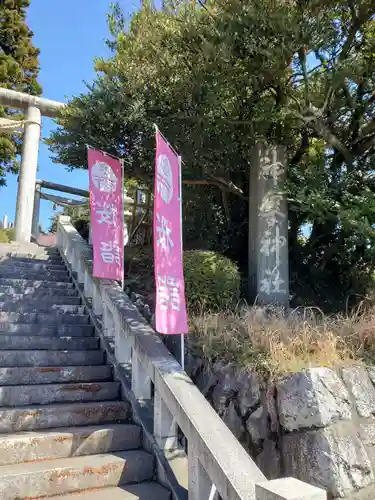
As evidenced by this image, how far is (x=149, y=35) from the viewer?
21.9 feet

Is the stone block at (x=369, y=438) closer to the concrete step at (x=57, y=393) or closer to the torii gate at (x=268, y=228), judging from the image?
the concrete step at (x=57, y=393)

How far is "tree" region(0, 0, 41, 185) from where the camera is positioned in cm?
1730

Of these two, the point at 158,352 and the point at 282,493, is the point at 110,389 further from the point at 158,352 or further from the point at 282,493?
the point at 282,493

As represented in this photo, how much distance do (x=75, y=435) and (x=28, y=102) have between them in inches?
473

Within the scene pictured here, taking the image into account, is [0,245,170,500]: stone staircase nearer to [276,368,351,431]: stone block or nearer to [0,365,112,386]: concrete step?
[0,365,112,386]: concrete step

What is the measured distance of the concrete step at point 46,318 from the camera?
18.0ft

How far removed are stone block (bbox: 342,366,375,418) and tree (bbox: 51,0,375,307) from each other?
2162mm

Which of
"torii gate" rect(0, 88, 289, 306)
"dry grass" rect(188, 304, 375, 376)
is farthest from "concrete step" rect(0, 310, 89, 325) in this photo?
"torii gate" rect(0, 88, 289, 306)

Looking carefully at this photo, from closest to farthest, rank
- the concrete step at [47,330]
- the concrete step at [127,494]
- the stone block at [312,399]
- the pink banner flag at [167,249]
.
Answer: the concrete step at [127,494] → the stone block at [312,399] → the pink banner flag at [167,249] → the concrete step at [47,330]

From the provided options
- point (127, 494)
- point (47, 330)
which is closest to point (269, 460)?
point (127, 494)

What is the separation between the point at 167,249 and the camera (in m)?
4.11

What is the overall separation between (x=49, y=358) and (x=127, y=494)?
1909mm

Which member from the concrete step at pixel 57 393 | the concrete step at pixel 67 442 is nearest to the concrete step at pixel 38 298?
the concrete step at pixel 57 393

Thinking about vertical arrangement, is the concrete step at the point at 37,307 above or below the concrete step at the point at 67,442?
above
